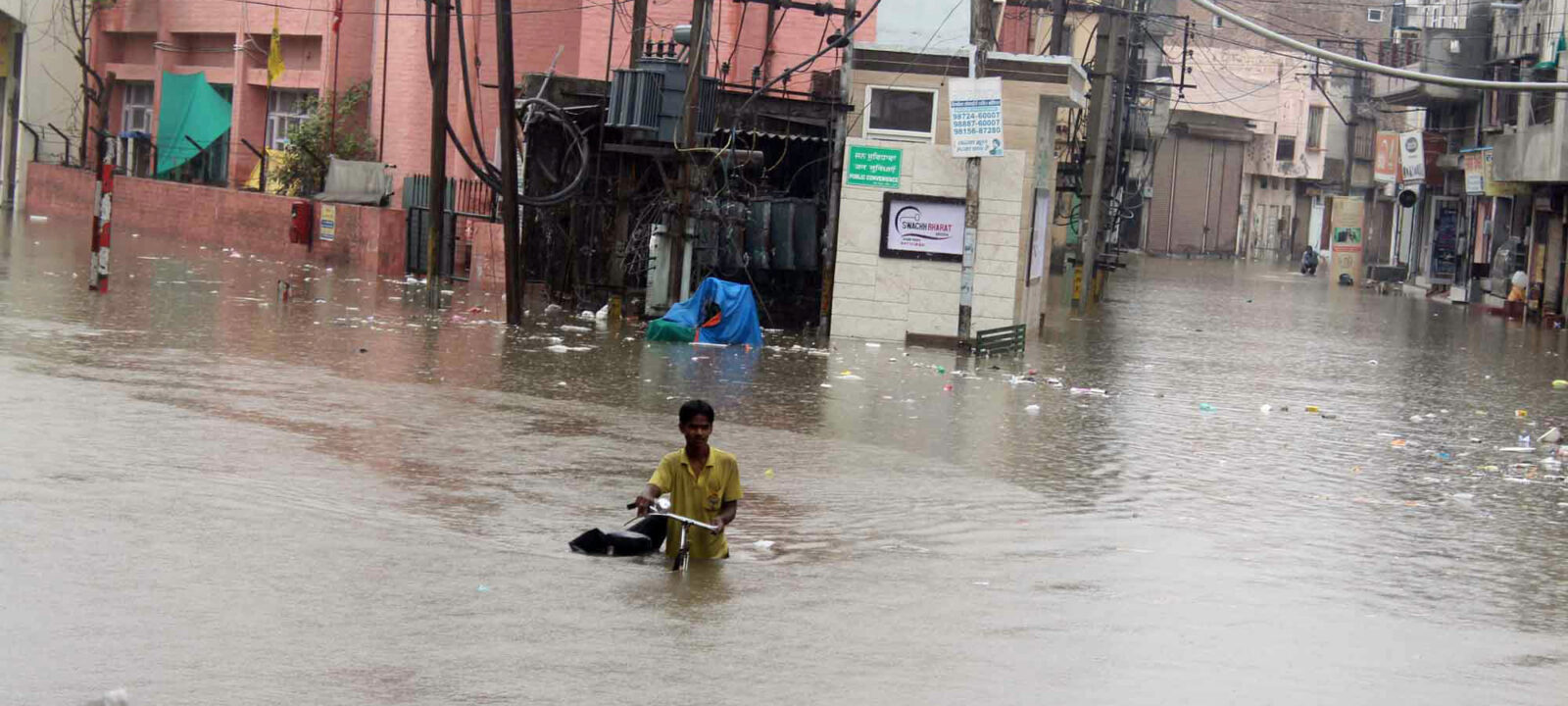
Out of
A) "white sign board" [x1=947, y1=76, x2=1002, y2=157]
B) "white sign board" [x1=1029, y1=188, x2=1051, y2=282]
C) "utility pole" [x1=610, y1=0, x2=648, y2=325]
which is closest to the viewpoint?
"white sign board" [x1=947, y1=76, x2=1002, y2=157]

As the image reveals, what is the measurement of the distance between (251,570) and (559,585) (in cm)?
134

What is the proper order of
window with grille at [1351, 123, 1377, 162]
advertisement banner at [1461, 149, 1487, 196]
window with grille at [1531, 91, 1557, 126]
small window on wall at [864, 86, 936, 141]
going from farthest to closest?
window with grille at [1351, 123, 1377, 162] → advertisement banner at [1461, 149, 1487, 196] → window with grille at [1531, 91, 1557, 126] → small window on wall at [864, 86, 936, 141]

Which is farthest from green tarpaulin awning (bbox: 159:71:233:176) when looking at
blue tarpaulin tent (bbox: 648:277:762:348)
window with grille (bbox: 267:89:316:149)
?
blue tarpaulin tent (bbox: 648:277:762:348)

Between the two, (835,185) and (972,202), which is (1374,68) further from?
(835,185)

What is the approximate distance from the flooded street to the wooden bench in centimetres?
117

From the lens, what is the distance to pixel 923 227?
23062mm

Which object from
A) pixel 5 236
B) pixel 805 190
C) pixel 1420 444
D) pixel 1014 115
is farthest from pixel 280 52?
pixel 1420 444

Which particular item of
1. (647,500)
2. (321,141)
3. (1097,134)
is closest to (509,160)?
(647,500)

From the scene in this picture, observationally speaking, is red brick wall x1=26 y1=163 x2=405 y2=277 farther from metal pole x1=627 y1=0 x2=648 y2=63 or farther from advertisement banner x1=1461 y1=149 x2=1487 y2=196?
advertisement banner x1=1461 y1=149 x2=1487 y2=196

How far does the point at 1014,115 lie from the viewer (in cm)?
2400

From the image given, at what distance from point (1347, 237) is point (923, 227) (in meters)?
39.4

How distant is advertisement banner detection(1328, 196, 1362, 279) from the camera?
2243 inches

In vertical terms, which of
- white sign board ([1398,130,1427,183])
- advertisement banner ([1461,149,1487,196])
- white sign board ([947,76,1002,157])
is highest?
white sign board ([1398,130,1427,183])

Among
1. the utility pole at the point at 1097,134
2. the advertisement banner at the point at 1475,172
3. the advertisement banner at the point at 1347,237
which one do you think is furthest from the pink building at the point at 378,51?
the advertisement banner at the point at 1347,237
